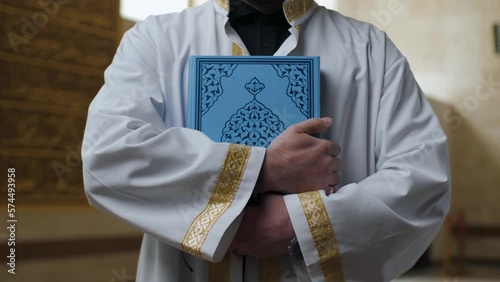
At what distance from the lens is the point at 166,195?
1372mm

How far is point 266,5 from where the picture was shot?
1699 mm

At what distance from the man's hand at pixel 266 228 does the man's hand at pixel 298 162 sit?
36 mm

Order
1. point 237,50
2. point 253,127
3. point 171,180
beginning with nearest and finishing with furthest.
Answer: point 171,180 < point 253,127 < point 237,50

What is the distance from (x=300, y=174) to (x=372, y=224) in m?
0.19

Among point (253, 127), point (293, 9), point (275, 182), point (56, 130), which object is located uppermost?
point (293, 9)

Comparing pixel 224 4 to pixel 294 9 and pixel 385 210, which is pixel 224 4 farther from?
pixel 385 210

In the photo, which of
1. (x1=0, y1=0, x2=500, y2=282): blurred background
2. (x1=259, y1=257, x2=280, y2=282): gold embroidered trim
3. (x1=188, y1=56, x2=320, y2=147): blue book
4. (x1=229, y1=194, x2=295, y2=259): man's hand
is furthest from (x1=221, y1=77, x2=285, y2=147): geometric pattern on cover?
(x1=0, y1=0, x2=500, y2=282): blurred background

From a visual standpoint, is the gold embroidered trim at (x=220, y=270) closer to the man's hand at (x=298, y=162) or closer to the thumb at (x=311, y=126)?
the man's hand at (x=298, y=162)

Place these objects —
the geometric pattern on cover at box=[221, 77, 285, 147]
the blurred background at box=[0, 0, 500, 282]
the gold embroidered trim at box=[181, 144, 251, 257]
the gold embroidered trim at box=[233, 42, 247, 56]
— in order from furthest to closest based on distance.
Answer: the blurred background at box=[0, 0, 500, 282] < the gold embroidered trim at box=[233, 42, 247, 56] < the geometric pattern on cover at box=[221, 77, 285, 147] < the gold embroidered trim at box=[181, 144, 251, 257]

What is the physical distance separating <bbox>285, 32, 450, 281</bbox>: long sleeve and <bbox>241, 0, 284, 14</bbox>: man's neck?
42 cm

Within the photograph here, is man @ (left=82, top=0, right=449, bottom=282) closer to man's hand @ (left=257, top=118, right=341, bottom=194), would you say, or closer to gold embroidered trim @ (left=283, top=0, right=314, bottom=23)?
man's hand @ (left=257, top=118, right=341, bottom=194)

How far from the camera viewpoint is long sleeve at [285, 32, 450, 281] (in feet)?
4.44

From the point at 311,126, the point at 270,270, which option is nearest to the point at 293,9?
the point at 311,126

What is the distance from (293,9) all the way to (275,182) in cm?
53
